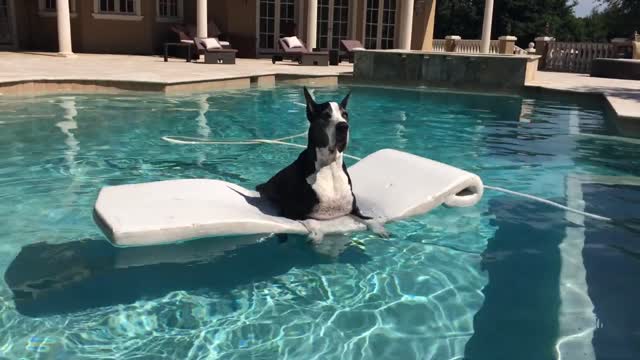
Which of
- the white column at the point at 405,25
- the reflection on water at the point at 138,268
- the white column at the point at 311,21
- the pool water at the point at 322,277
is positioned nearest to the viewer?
the pool water at the point at 322,277

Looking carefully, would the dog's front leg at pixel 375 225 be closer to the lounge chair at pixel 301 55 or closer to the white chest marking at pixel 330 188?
the white chest marking at pixel 330 188

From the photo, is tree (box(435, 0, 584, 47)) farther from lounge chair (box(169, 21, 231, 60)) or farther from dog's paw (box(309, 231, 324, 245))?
dog's paw (box(309, 231, 324, 245))

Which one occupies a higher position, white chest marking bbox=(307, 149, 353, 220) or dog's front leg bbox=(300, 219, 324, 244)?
white chest marking bbox=(307, 149, 353, 220)

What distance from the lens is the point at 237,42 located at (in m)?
21.9

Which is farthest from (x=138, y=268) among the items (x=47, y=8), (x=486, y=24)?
(x=486, y=24)

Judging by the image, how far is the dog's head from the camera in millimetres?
4156

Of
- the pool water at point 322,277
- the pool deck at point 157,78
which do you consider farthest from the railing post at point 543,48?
the pool water at point 322,277

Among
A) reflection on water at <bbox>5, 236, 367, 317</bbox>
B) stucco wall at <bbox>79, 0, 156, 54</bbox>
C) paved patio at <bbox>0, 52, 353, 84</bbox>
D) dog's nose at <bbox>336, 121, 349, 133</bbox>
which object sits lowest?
reflection on water at <bbox>5, 236, 367, 317</bbox>

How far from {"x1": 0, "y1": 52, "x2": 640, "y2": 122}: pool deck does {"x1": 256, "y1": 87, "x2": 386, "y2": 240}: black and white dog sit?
21.4ft

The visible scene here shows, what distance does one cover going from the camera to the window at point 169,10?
21.4 m

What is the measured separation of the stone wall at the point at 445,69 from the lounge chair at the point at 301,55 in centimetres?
314

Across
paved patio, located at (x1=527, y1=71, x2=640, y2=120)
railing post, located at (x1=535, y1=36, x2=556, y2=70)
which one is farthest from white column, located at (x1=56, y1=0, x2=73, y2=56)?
railing post, located at (x1=535, y1=36, x2=556, y2=70)

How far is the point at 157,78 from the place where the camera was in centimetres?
1280

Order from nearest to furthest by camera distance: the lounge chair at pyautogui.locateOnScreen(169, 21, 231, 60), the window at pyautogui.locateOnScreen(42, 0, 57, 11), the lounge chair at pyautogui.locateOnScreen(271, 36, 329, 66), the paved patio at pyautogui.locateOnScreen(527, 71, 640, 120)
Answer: the paved patio at pyautogui.locateOnScreen(527, 71, 640, 120), the lounge chair at pyautogui.locateOnScreen(271, 36, 329, 66), the lounge chair at pyautogui.locateOnScreen(169, 21, 231, 60), the window at pyautogui.locateOnScreen(42, 0, 57, 11)
